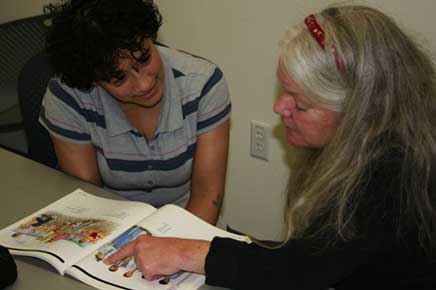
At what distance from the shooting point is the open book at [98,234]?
42.9 inches

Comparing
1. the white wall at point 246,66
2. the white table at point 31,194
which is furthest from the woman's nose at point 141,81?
the white wall at point 246,66

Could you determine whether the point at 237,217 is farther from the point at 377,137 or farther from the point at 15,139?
the point at 377,137

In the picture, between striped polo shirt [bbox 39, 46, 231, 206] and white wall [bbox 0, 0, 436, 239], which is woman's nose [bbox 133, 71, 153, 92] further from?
white wall [bbox 0, 0, 436, 239]

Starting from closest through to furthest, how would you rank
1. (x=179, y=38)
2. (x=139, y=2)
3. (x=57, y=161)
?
1. (x=139, y=2)
2. (x=57, y=161)
3. (x=179, y=38)

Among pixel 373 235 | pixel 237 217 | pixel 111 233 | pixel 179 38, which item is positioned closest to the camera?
pixel 373 235

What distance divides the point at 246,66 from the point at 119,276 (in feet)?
3.72

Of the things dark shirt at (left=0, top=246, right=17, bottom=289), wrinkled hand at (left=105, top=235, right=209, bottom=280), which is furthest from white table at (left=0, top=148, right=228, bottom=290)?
wrinkled hand at (left=105, top=235, right=209, bottom=280)

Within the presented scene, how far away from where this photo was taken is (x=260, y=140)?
2123 millimetres

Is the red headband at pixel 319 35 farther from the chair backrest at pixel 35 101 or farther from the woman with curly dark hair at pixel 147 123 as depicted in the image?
the chair backrest at pixel 35 101

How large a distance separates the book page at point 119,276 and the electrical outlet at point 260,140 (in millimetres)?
1048

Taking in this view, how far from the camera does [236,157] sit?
224 centimetres

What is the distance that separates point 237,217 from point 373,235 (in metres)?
1.40

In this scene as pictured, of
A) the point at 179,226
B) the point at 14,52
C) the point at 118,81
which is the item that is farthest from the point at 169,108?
the point at 14,52

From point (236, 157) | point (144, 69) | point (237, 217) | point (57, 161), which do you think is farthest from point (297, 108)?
Answer: point (237, 217)
